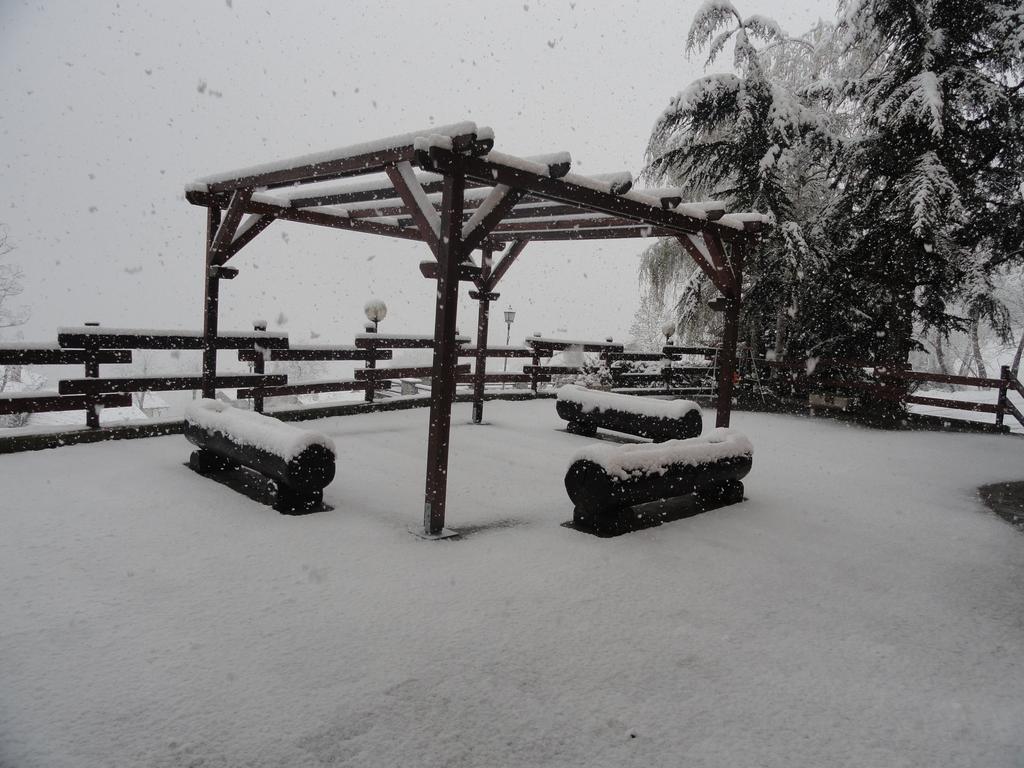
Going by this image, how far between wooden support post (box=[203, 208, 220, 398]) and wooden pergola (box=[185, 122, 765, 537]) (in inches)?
0.6

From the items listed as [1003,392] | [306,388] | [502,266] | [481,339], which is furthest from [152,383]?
[1003,392]

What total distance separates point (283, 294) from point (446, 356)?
11815 centimetres

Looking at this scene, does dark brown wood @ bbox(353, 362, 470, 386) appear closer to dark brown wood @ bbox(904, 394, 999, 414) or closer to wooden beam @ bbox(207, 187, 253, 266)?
wooden beam @ bbox(207, 187, 253, 266)

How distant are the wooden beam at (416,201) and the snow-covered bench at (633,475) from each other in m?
2.04

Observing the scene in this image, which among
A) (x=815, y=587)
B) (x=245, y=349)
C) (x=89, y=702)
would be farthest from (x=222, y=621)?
(x=245, y=349)

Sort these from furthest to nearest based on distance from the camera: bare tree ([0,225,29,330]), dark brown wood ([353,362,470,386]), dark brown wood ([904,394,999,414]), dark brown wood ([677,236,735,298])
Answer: bare tree ([0,225,29,330]), dark brown wood ([904,394,999,414]), dark brown wood ([353,362,470,386]), dark brown wood ([677,236,735,298])

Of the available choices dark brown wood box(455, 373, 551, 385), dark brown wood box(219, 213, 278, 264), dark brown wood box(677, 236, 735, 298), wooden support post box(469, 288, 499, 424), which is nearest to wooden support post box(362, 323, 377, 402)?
dark brown wood box(455, 373, 551, 385)

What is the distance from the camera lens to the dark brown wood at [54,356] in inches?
254

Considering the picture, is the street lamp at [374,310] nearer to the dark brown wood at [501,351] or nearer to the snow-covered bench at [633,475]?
the dark brown wood at [501,351]

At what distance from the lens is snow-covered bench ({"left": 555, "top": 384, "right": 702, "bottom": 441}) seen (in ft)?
26.1

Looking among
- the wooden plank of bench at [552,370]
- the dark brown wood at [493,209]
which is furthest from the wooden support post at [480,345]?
the dark brown wood at [493,209]

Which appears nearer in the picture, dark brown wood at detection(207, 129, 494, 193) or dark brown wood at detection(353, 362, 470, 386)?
dark brown wood at detection(207, 129, 494, 193)

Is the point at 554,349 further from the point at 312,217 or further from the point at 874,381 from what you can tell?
the point at 874,381

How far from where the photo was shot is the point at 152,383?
25.9 ft
